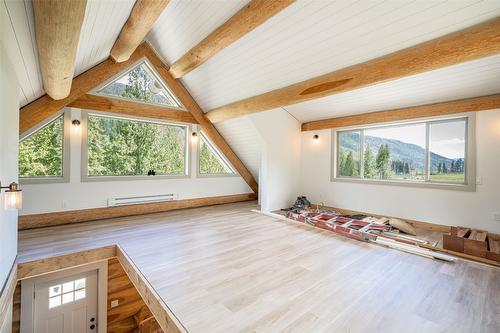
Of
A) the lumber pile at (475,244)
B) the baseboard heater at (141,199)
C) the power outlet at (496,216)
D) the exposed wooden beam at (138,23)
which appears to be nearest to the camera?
the exposed wooden beam at (138,23)

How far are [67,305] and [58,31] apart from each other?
397 centimetres

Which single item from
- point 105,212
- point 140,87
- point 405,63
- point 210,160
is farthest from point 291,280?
point 140,87

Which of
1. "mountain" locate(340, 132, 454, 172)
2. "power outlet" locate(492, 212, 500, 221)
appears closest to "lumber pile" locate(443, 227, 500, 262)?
"power outlet" locate(492, 212, 500, 221)

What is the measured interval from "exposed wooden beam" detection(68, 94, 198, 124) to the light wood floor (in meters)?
2.30

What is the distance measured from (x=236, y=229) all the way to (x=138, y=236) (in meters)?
1.61

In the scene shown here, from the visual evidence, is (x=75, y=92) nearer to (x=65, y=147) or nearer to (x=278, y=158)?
(x=65, y=147)

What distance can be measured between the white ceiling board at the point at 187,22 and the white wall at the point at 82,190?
2152 millimetres

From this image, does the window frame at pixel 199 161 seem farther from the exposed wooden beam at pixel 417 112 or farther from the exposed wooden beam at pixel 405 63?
the exposed wooden beam at pixel 417 112

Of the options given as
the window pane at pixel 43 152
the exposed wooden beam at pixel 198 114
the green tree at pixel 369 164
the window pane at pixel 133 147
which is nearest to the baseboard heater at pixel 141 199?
the window pane at pixel 133 147

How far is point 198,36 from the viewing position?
11.9ft

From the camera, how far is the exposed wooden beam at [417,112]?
3574mm

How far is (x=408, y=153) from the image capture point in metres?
4.57

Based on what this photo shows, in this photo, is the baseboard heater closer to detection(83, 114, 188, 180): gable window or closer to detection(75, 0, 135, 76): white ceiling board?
detection(83, 114, 188, 180): gable window

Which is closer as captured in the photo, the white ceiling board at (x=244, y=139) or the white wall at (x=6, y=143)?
the white wall at (x=6, y=143)
